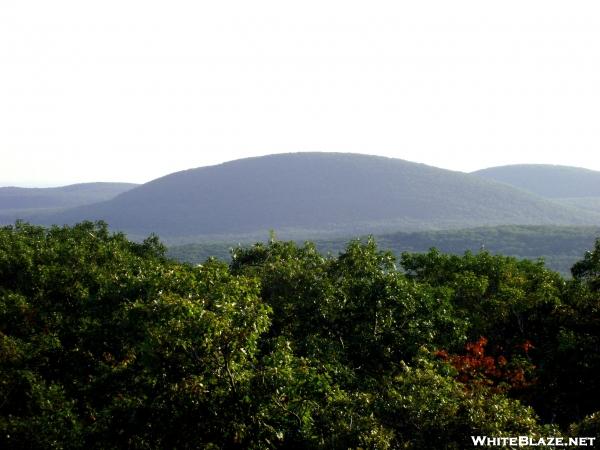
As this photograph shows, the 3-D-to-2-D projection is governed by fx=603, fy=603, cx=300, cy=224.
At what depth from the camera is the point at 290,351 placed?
1914cm

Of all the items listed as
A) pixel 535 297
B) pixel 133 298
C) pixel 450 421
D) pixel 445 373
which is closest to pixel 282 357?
pixel 450 421

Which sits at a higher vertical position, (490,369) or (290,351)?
(290,351)

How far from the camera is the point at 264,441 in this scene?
57.8 ft

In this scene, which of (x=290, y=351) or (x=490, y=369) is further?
(x=490, y=369)

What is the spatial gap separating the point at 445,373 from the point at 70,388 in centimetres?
1535

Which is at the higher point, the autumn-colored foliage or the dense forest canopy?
the dense forest canopy

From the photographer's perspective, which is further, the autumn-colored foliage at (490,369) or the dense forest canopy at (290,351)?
the autumn-colored foliage at (490,369)

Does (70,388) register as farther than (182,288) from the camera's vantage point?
Yes

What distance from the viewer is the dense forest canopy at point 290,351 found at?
54.7 feet

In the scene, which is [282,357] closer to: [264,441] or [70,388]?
[264,441]

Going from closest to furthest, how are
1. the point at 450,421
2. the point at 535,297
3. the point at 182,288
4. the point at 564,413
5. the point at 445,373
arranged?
the point at 450,421, the point at 182,288, the point at 445,373, the point at 564,413, the point at 535,297

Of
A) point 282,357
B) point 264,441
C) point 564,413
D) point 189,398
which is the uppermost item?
point 282,357

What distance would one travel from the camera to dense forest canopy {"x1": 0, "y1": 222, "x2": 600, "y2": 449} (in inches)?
657

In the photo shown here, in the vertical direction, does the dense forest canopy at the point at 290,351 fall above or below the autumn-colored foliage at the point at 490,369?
above
